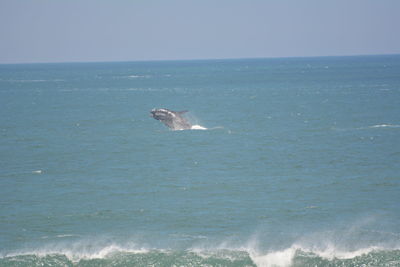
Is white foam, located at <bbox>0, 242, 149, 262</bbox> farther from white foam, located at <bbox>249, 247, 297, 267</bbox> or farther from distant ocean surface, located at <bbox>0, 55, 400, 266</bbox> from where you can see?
white foam, located at <bbox>249, 247, 297, 267</bbox>

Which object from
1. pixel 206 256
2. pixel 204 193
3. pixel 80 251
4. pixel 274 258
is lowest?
pixel 274 258

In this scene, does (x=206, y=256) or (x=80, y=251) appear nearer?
(x=206, y=256)

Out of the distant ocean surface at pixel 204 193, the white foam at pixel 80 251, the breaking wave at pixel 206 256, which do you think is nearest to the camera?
the breaking wave at pixel 206 256

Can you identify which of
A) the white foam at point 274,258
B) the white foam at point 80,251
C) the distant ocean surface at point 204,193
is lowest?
the white foam at point 274,258

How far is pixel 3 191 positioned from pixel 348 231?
28597mm

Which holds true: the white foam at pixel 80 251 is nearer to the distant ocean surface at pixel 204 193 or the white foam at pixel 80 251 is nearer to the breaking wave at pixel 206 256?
the breaking wave at pixel 206 256

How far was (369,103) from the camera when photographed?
121625 millimetres

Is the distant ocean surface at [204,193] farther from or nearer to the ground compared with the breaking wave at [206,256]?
farther from the ground

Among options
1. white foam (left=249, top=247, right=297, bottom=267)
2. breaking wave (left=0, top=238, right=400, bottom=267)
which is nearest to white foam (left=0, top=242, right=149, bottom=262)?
breaking wave (left=0, top=238, right=400, bottom=267)

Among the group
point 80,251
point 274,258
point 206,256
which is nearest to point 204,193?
point 206,256

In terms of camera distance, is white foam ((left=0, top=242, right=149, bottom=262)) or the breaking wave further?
white foam ((left=0, top=242, right=149, bottom=262))

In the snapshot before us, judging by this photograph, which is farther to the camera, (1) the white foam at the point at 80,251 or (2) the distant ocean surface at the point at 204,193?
(2) the distant ocean surface at the point at 204,193

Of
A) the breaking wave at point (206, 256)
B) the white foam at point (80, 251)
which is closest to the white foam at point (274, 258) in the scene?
the breaking wave at point (206, 256)

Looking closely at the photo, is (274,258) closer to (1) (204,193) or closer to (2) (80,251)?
(2) (80,251)
